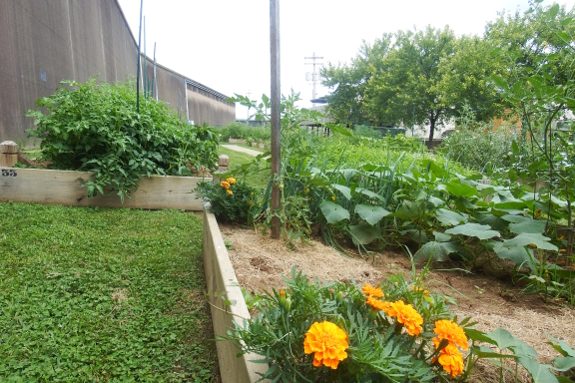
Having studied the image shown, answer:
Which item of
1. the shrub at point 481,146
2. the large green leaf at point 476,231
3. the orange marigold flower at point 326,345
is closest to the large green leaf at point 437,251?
the large green leaf at point 476,231

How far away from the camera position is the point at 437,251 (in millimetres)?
1916

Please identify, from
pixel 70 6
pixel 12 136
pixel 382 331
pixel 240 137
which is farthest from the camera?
pixel 240 137

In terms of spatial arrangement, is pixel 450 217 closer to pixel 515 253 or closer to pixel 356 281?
pixel 515 253

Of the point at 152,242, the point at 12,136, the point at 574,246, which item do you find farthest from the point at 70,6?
the point at 574,246

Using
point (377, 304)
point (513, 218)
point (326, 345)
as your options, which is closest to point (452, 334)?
point (377, 304)

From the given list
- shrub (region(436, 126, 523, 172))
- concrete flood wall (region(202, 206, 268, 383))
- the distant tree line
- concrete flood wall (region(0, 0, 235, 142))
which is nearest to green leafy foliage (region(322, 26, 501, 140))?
the distant tree line

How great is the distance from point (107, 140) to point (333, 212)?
7.35ft

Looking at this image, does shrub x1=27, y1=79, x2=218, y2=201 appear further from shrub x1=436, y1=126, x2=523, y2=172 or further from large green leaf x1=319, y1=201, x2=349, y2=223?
shrub x1=436, y1=126, x2=523, y2=172

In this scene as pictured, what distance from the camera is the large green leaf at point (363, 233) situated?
2145 mm

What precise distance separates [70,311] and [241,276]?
0.83 metres

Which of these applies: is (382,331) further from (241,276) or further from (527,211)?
(527,211)

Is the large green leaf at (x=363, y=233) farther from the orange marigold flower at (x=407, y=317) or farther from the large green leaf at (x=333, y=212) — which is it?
the orange marigold flower at (x=407, y=317)

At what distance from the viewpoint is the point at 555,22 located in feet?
5.33

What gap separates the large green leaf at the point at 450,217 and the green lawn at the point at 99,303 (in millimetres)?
1311
